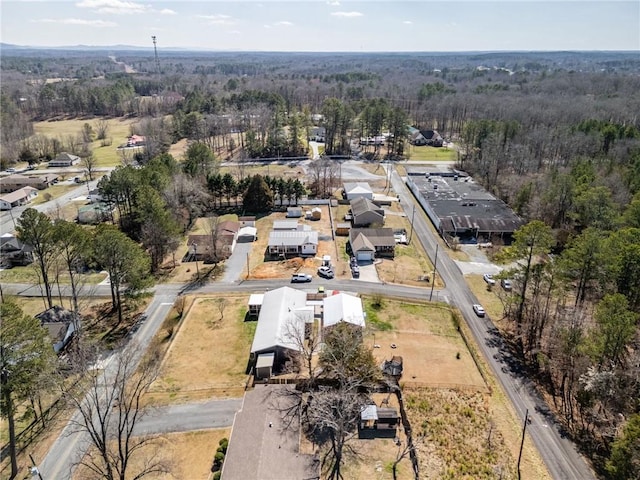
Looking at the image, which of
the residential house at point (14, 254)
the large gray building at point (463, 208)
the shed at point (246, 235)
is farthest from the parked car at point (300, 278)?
the residential house at point (14, 254)

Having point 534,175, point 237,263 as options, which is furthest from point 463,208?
point 237,263

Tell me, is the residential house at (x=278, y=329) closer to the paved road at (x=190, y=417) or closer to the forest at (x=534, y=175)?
the paved road at (x=190, y=417)

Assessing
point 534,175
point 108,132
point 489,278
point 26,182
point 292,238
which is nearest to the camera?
point 489,278

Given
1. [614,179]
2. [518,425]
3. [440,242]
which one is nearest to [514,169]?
[614,179]

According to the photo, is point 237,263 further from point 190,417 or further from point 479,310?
point 479,310

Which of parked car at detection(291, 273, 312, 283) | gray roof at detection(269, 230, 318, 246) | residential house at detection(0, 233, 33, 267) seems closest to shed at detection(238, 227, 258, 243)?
gray roof at detection(269, 230, 318, 246)
